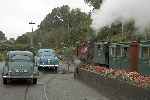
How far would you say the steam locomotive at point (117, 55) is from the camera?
20453 mm

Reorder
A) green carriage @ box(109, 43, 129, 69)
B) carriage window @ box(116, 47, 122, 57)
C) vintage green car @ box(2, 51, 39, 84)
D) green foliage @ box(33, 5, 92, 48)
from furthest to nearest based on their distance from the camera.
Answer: green foliage @ box(33, 5, 92, 48) < carriage window @ box(116, 47, 122, 57) < vintage green car @ box(2, 51, 39, 84) < green carriage @ box(109, 43, 129, 69)

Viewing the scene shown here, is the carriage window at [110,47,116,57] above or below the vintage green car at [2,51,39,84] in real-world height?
above

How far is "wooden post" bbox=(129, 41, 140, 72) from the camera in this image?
858 inches

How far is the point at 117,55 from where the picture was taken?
25234 millimetres

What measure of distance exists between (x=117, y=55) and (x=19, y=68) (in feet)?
18.4

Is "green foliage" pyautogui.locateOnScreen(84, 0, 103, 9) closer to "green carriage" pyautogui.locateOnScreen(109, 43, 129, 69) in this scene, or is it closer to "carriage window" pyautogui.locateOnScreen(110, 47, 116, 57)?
"carriage window" pyautogui.locateOnScreen(110, 47, 116, 57)

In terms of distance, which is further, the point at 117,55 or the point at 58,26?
the point at 58,26

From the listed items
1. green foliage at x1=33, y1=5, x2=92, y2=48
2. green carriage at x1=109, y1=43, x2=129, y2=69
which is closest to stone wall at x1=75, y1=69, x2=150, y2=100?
green carriage at x1=109, y1=43, x2=129, y2=69

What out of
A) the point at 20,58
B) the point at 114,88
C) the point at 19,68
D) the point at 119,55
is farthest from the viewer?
the point at 20,58

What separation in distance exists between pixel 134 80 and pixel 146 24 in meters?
13.5

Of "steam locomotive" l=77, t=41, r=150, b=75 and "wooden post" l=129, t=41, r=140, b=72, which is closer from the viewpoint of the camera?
"steam locomotive" l=77, t=41, r=150, b=75

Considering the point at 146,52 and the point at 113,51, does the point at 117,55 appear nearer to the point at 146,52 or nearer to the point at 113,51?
the point at 113,51

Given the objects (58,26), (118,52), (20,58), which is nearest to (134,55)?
(118,52)

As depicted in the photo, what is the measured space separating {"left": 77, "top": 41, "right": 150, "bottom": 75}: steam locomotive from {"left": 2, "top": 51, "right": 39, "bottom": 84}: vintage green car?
4.64m
